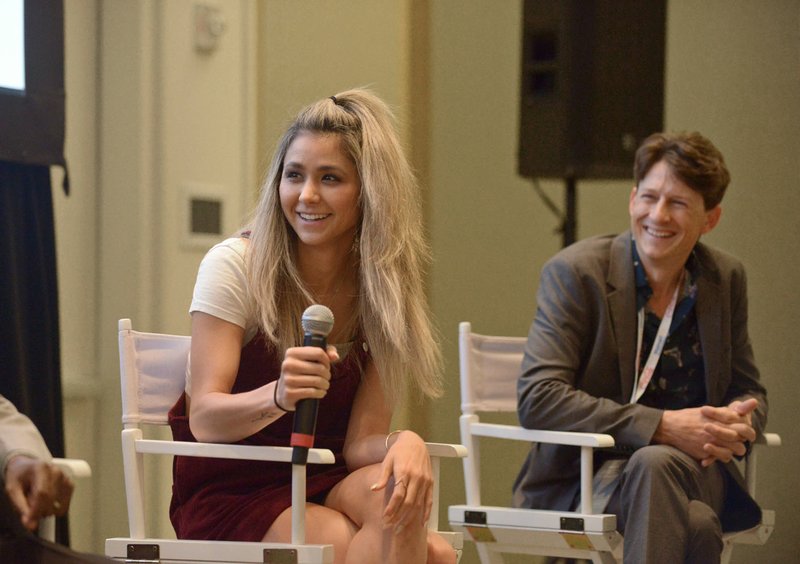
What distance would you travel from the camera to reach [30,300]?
10.8 ft

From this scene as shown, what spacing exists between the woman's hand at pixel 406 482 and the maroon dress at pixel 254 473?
0.21 m

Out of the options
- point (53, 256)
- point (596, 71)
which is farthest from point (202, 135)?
point (596, 71)

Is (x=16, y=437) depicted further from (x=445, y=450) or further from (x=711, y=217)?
(x=711, y=217)

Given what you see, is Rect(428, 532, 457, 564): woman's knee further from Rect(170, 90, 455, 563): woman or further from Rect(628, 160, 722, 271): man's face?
Rect(628, 160, 722, 271): man's face

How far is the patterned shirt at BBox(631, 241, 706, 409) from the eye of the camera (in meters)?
2.78

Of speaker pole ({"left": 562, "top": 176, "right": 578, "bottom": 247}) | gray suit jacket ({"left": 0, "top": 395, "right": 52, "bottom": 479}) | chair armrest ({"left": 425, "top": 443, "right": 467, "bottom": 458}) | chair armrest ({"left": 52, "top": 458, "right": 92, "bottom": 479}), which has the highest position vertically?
speaker pole ({"left": 562, "top": 176, "right": 578, "bottom": 247})

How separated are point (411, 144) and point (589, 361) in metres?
1.70

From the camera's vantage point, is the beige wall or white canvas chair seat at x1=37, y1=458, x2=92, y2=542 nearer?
white canvas chair seat at x1=37, y1=458, x2=92, y2=542

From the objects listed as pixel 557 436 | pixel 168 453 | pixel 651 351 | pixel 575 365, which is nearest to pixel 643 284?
pixel 651 351

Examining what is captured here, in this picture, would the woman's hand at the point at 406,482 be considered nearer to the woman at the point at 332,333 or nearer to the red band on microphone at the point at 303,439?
the woman at the point at 332,333

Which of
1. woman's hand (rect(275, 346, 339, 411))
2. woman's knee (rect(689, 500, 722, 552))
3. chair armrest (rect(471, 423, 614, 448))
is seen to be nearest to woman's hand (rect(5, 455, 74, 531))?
woman's hand (rect(275, 346, 339, 411))

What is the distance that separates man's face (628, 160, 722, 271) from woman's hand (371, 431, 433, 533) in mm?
1082

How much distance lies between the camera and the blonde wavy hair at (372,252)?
6.79 feet

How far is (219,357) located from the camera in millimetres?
1974
